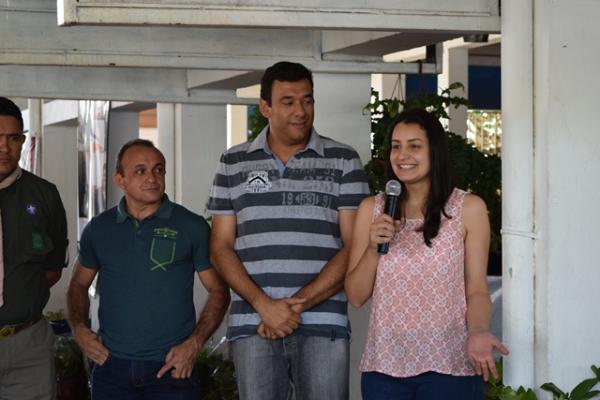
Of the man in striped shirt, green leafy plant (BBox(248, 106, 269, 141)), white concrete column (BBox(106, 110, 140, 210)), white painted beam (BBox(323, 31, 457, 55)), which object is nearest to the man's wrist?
the man in striped shirt

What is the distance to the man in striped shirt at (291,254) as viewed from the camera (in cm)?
405

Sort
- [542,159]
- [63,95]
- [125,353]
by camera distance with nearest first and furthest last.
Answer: [542,159] → [125,353] → [63,95]

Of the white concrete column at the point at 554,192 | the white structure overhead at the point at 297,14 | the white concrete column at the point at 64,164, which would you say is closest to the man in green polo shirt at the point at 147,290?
the white structure overhead at the point at 297,14

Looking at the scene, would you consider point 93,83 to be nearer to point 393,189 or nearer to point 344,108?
point 344,108

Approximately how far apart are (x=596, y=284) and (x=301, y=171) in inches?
42.2

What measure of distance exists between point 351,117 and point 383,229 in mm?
2739

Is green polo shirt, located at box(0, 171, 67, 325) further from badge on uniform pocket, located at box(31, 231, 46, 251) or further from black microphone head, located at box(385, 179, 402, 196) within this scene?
black microphone head, located at box(385, 179, 402, 196)

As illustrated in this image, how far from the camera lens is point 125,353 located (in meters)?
4.31

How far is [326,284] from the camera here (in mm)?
4004

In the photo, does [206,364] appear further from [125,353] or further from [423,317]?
[423,317]

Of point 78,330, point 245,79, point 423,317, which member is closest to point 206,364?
point 245,79

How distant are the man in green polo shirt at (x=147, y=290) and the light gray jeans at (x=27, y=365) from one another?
17cm

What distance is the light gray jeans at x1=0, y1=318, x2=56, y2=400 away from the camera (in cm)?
445

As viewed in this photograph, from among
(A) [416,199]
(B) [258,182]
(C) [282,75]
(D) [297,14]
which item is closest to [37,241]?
(B) [258,182]
